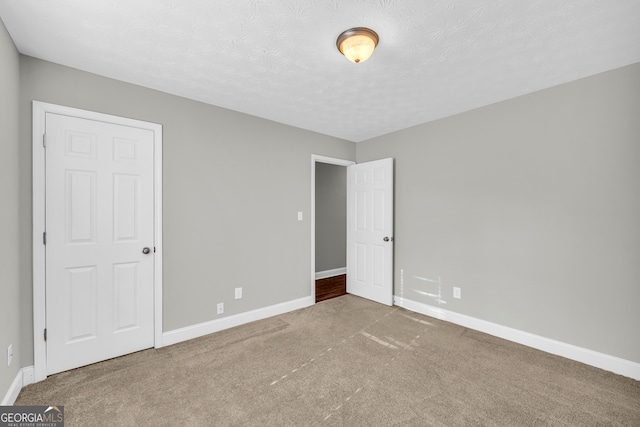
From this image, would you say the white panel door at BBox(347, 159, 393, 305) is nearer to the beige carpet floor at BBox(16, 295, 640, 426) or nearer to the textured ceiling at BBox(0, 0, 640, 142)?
the beige carpet floor at BBox(16, 295, 640, 426)

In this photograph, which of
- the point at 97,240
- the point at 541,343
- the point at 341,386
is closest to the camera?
the point at 341,386

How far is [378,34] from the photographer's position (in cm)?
183

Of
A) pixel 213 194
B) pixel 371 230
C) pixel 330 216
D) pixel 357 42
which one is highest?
pixel 357 42

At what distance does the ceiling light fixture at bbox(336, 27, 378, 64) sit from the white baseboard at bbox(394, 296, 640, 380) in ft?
9.68

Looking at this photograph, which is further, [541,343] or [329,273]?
[329,273]

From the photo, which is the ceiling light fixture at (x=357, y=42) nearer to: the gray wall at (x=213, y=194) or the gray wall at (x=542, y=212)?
the gray wall at (x=213, y=194)

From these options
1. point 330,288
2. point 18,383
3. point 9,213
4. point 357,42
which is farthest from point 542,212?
point 18,383

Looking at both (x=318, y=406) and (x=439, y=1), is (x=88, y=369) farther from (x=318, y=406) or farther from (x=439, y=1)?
(x=439, y=1)

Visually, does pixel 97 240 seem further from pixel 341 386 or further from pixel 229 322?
pixel 341 386

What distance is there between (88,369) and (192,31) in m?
2.73

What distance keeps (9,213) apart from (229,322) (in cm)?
204

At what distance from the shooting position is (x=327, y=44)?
1.93 m

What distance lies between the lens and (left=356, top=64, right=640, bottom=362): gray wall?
2.24 meters

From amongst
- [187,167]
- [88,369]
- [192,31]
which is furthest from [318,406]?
[192,31]
